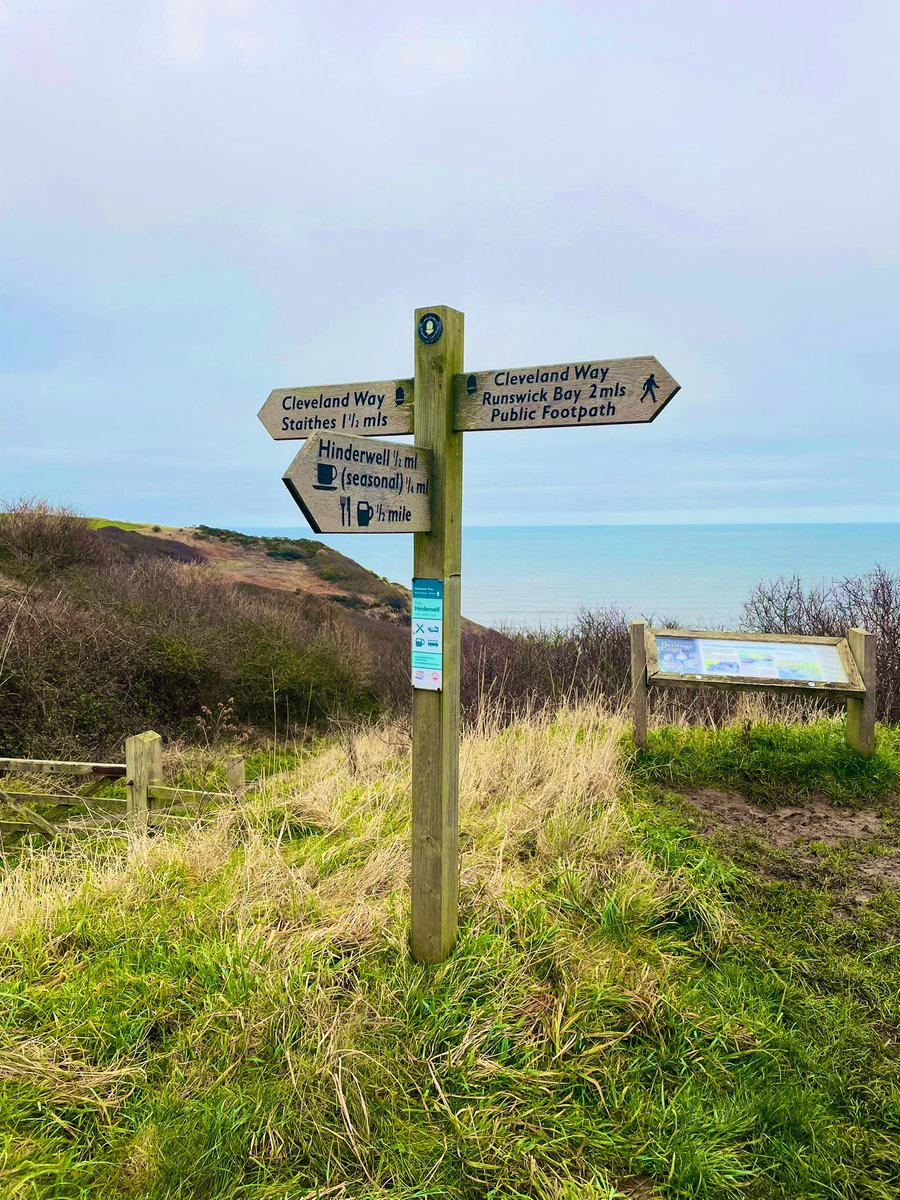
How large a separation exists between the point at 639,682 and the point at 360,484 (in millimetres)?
4404

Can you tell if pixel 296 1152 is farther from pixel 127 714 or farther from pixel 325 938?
pixel 127 714

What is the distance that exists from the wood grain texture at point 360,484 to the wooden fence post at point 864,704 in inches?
195

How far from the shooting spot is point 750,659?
6988 mm

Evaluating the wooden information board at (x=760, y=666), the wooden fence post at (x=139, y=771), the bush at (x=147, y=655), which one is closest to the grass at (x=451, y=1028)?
the wooden fence post at (x=139, y=771)

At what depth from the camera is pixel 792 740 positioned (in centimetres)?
725

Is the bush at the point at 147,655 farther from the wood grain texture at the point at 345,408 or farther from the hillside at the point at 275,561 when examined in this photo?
the wood grain texture at the point at 345,408

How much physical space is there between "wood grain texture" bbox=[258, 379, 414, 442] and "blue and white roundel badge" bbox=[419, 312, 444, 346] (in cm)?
20

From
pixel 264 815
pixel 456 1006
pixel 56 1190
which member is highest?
pixel 264 815

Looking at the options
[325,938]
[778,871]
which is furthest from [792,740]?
[325,938]

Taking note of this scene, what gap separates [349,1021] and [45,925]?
188 cm

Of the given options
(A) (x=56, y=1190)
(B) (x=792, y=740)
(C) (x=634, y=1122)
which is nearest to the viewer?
(A) (x=56, y=1190)

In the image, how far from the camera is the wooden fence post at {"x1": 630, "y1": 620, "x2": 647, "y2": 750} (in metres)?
6.91

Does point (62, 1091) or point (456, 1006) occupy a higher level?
point (456, 1006)

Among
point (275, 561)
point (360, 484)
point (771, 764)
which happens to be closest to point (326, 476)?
point (360, 484)
